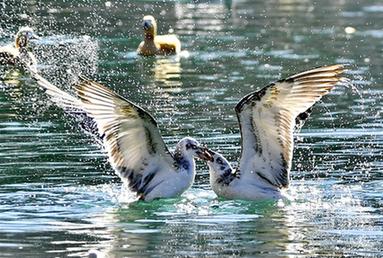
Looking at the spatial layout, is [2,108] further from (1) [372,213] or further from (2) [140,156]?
(1) [372,213]

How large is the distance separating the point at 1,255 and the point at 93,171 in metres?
4.25

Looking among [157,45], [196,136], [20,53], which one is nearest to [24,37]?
[20,53]

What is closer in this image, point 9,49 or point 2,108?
point 2,108

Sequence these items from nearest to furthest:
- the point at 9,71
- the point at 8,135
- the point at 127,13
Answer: the point at 8,135 → the point at 9,71 → the point at 127,13

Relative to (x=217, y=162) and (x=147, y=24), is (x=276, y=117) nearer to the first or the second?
(x=217, y=162)

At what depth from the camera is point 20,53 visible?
80.0 feet

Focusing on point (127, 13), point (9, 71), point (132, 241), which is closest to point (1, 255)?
point (132, 241)

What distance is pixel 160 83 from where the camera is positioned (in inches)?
877

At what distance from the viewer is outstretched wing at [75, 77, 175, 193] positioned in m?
13.3

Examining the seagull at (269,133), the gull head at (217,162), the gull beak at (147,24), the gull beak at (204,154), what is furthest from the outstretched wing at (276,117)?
the gull beak at (147,24)

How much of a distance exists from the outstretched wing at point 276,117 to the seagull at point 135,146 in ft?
1.74

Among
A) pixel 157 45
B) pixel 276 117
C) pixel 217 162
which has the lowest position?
pixel 157 45

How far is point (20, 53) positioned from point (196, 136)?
26.2 ft

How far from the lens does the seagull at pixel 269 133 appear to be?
13258 mm
